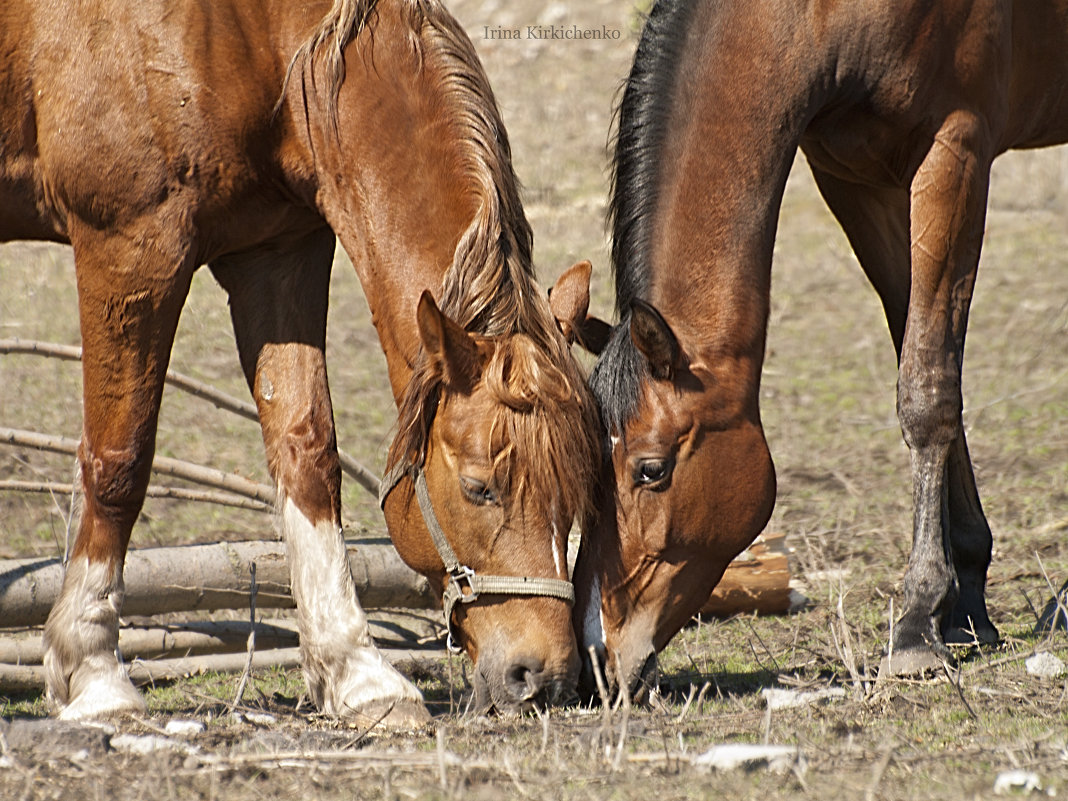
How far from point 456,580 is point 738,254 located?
53.9 inches

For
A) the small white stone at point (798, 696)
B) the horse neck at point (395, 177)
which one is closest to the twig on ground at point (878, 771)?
the small white stone at point (798, 696)

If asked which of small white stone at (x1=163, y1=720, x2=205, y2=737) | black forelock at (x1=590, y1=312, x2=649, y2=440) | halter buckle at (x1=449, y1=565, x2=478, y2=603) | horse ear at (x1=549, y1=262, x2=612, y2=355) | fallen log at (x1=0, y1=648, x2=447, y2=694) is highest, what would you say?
horse ear at (x1=549, y1=262, x2=612, y2=355)

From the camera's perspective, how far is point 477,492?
11.8ft

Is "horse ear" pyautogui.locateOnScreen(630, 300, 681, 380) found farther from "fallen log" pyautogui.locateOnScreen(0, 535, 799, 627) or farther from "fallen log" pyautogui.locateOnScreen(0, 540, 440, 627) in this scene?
"fallen log" pyautogui.locateOnScreen(0, 535, 799, 627)

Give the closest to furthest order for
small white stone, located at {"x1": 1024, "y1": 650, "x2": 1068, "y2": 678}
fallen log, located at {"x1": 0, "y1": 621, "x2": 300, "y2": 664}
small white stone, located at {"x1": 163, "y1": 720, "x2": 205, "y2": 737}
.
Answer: small white stone, located at {"x1": 163, "y1": 720, "x2": 205, "y2": 737} < small white stone, located at {"x1": 1024, "y1": 650, "x2": 1068, "y2": 678} < fallen log, located at {"x1": 0, "y1": 621, "x2": 300, "y2": 664}

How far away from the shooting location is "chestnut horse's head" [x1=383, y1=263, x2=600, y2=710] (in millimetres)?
3523

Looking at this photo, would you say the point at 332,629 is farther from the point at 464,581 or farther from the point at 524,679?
the point at 524,679

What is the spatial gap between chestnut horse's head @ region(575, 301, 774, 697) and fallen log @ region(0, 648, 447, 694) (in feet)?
3.39

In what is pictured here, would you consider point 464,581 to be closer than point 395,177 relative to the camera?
Yes

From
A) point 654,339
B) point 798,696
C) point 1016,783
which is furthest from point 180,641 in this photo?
point 1016,783

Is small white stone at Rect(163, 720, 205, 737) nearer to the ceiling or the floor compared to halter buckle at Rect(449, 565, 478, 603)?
nearer to the floor

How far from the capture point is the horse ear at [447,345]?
11.3 feet

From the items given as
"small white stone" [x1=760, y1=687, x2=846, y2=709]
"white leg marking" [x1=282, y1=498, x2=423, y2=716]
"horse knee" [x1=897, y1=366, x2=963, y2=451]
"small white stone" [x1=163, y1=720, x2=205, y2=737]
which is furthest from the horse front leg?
"small white stone" [x1=163, y1=720, x2=205, y2=737]

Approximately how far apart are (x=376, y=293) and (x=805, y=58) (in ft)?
5.29
